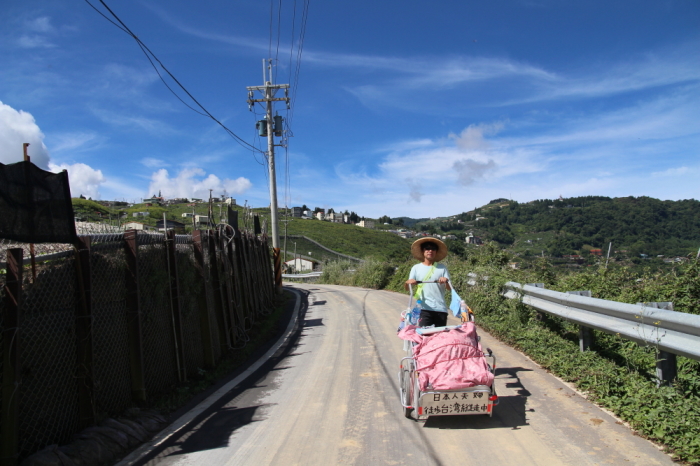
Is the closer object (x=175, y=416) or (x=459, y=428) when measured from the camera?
(x=459, y=428)

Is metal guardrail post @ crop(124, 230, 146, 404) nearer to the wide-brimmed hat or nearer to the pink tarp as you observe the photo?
the pink tarp

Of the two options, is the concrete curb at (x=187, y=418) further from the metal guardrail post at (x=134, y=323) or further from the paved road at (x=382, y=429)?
the metal guardrail post at (x=134, y=323)

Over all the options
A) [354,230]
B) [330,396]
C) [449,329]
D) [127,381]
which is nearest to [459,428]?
[449,329]

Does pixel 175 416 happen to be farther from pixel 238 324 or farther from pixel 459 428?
pixel 238 324

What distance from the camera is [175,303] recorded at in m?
6.93

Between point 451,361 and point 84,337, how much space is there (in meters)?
3.88

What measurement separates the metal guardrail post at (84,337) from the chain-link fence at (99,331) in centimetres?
1

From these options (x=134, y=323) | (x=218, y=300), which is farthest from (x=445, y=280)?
(x=218, y=300)

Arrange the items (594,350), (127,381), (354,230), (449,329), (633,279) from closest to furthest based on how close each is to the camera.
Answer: (449,329) < (127,381) < (594,350) < (633,279) < (354,230)

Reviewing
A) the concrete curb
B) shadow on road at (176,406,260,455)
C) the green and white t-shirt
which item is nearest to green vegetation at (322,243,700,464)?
the green and white t-shirt

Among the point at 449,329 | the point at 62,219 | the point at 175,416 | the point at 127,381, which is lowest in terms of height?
the point at 175,416

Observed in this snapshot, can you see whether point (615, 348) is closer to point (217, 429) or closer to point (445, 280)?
point (445, 280)

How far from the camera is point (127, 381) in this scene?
5.52 metres

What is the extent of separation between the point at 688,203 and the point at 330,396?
2045cm
